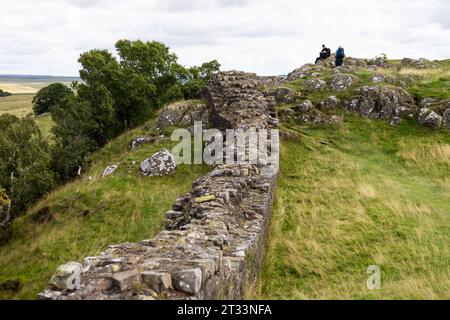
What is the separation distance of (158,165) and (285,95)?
10572 mm

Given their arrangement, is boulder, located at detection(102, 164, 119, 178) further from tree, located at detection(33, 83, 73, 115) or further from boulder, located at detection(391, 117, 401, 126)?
tree, located at detection(33, 83, 73, 115)

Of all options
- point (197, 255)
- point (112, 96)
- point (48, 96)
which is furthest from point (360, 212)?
point (48, 96)

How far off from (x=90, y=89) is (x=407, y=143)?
22471 mm

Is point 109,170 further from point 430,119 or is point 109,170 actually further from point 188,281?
point 430,119

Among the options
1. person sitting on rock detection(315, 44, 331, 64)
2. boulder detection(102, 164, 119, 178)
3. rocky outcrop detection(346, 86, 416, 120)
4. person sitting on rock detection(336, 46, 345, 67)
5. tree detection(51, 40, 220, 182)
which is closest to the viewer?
boulder detection(102, 164, 119, 178)

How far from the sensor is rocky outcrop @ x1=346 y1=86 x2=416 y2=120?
24016mm

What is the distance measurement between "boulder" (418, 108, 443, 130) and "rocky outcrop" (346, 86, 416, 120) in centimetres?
71

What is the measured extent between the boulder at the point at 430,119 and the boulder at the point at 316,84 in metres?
5.92

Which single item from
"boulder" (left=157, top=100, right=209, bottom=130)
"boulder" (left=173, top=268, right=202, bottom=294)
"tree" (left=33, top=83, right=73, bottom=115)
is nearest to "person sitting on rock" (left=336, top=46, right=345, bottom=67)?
"boulder" (left=157, top=100, right=209, bottom=130)

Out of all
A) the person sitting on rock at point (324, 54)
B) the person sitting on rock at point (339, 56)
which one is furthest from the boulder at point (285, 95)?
the person sitting on rock at point (324, 54)

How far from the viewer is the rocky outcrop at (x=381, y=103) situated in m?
24.0

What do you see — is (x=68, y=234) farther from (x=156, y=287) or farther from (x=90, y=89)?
(x=90, y=89)

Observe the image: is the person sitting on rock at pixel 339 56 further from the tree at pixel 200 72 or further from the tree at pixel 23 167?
the tree at pixel 23 167
